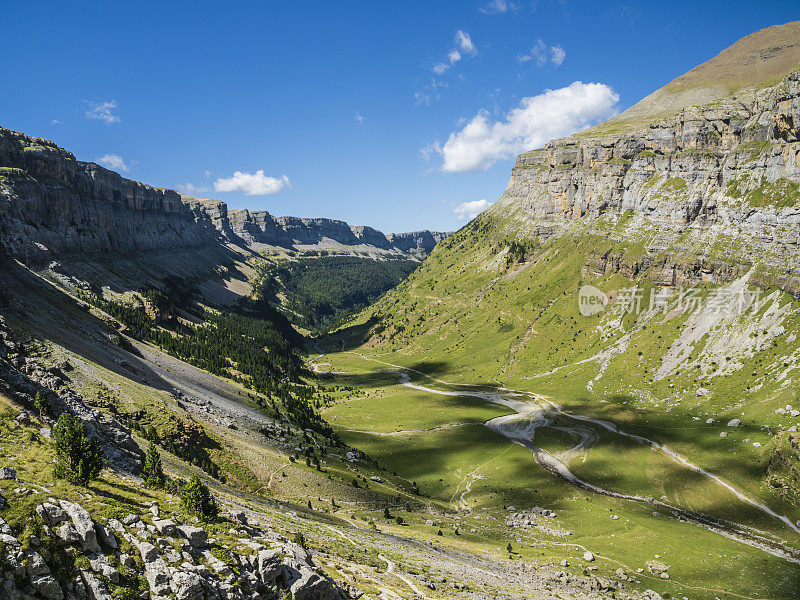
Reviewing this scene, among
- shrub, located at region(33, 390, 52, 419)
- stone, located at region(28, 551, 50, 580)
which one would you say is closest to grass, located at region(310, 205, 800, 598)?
stone, located at region(28, 551, 50, 580)

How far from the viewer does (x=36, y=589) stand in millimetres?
19984

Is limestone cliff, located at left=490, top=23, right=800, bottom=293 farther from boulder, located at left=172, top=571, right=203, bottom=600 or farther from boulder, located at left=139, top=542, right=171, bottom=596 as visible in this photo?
boulder, located at left=139, top=542, right=171, bottom=596

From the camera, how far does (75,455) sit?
103 feet

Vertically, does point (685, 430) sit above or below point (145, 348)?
below

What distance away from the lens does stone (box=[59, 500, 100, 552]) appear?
75.9ft

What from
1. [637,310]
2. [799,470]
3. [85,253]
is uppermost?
[85,253]

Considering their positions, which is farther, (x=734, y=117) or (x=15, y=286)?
(x=734, y=117)

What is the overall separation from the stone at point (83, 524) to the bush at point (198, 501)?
9514 millimetres

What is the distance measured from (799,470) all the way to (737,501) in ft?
38.4

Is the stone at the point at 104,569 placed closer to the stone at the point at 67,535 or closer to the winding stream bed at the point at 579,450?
the stone at the point at 67,535

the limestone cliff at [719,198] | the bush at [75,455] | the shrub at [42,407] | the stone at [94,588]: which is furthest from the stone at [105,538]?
the limestone cliff at [719,198]

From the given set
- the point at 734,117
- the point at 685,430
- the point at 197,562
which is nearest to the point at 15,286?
the point at 197,562

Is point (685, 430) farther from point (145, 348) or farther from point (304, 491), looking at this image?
point (145, 348)

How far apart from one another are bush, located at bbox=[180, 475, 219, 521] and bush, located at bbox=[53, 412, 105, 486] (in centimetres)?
674
